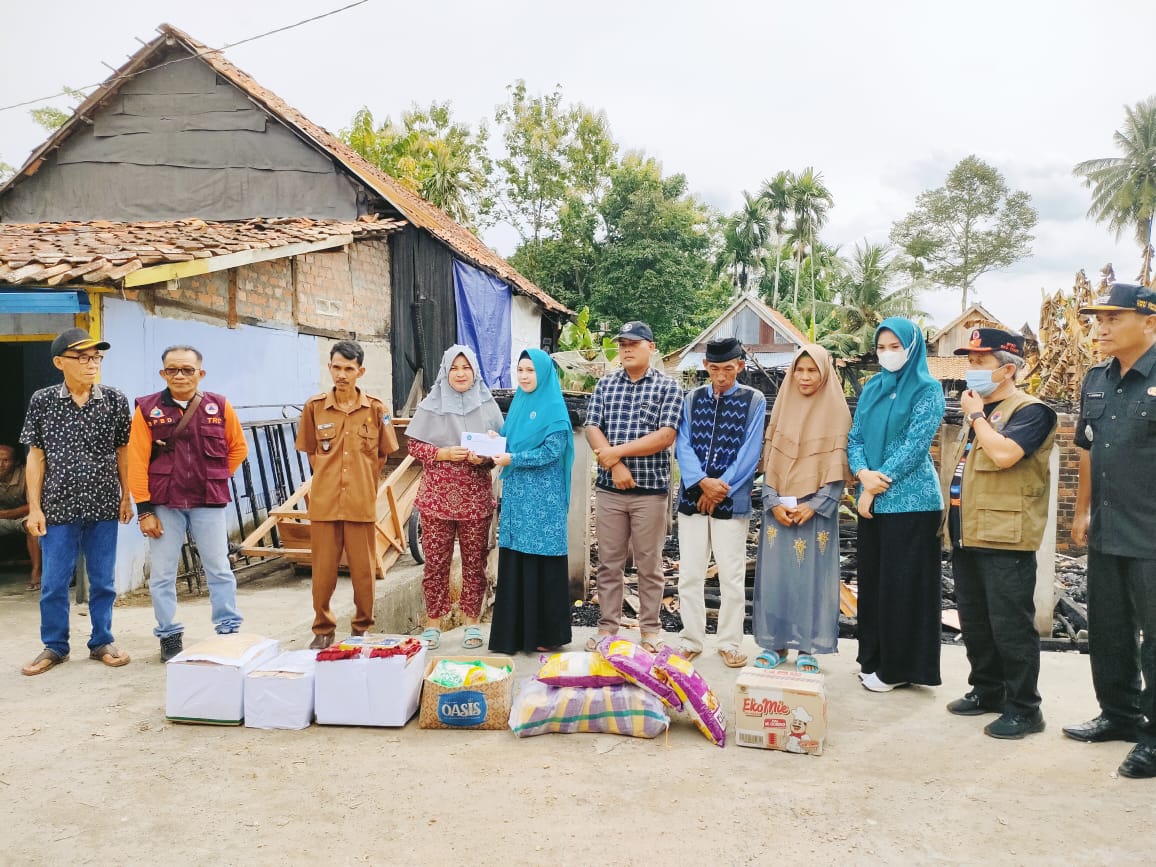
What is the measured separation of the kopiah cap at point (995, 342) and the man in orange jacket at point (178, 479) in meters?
3.90

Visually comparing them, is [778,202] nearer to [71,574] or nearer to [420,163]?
[420,163]

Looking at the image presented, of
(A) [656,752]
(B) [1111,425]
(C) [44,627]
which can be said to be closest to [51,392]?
(C) [44,627]

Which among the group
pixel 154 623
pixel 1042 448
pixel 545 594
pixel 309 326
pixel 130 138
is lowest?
pixel 154 623

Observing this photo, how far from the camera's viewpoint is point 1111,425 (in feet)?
10.6

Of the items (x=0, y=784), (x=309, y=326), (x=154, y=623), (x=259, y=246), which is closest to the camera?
(x=0, y=784)

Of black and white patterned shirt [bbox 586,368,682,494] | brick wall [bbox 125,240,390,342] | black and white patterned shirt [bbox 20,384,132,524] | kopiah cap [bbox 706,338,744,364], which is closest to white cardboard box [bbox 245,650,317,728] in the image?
black and white patterned shirt [bbox 20,384,132,524]

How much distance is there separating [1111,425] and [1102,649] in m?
0.95

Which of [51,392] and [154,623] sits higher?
[51,392]

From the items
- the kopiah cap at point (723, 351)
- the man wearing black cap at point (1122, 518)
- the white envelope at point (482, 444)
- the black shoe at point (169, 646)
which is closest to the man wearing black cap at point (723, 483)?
the kopiah cap at point (723, 351)

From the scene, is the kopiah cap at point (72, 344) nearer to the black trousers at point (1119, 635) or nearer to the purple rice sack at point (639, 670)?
the purple rice sack at point (639, 670)

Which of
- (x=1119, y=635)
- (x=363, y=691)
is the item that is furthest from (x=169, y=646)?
(x=1119, y=635)

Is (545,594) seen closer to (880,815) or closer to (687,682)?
(687,682)

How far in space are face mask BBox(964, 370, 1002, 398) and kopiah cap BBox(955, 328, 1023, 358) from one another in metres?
0.10

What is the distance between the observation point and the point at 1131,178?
36500mm
